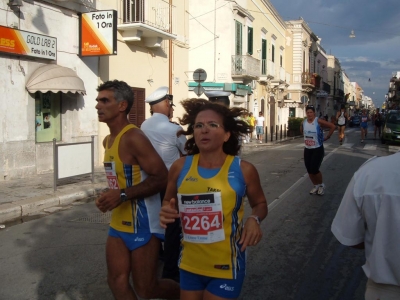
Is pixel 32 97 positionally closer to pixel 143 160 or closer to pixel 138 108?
pixel 138 108

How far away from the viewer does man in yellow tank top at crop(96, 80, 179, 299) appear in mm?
3334

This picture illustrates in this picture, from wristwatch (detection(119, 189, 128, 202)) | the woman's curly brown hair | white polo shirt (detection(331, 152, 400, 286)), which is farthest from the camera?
wristwatch (detection(119, 189, 128, 202))

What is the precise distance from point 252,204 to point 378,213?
3.29 feet

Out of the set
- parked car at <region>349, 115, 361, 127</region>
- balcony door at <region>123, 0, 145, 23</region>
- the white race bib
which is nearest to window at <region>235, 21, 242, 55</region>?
balcony door at <region>123, 0, 145, 23</region>

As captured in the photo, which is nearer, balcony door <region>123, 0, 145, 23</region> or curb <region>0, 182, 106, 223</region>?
curb <region>0, 182, 106, 223</region>

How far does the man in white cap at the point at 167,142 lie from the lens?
Result: 4.53 metres

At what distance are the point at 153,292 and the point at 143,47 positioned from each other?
14617 mm

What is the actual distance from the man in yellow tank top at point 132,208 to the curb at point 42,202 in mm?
5338

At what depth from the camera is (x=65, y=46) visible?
13.2 metres

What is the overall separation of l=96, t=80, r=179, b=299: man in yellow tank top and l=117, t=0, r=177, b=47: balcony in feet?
40.8

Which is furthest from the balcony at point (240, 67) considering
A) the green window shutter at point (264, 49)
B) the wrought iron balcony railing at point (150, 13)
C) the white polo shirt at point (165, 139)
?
the white polo shirt at point (165, 139)

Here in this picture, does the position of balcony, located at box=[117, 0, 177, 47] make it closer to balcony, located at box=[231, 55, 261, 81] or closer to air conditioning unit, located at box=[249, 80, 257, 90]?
balcony, located at box=[231, 55, 261, 81]

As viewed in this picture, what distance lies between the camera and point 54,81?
12.0 meters

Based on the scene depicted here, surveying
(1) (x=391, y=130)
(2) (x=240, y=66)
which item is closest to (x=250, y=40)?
(2) (x=240, y=66)
